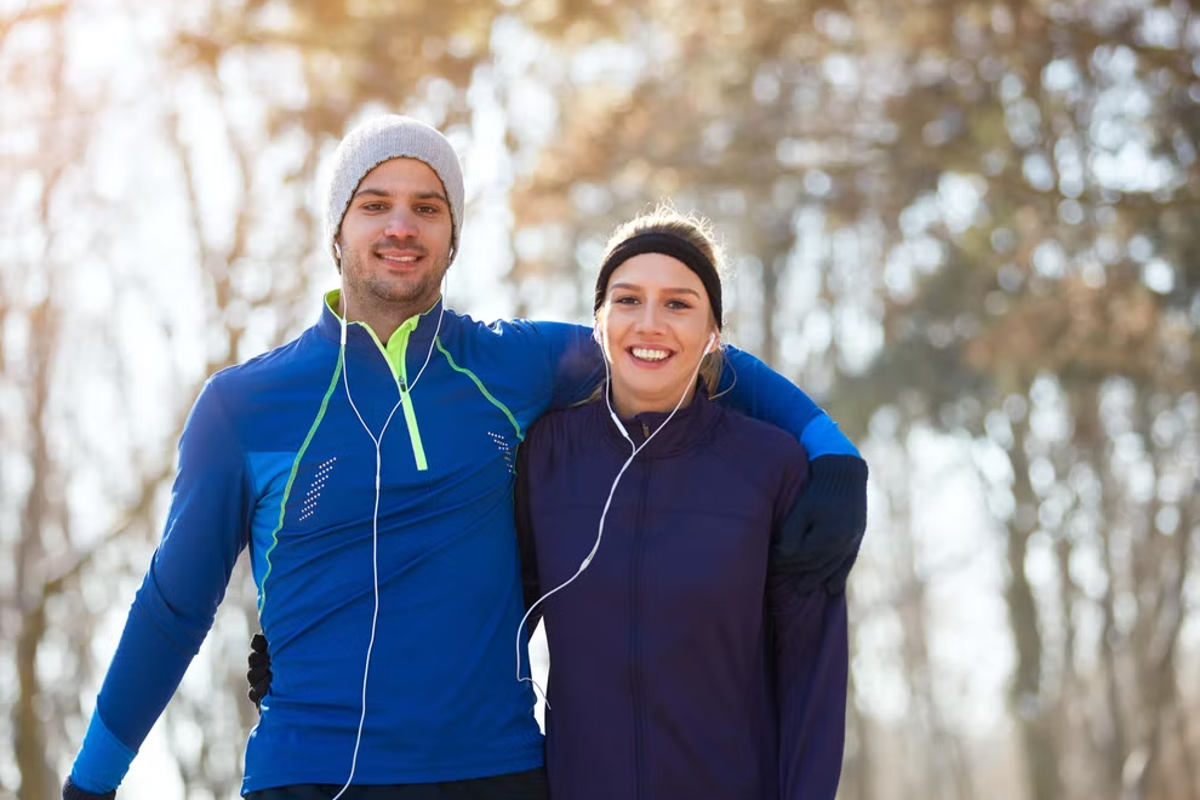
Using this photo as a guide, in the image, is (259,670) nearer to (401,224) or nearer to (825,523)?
(401,224)

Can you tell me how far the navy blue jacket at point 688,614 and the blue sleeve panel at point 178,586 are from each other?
0.83m

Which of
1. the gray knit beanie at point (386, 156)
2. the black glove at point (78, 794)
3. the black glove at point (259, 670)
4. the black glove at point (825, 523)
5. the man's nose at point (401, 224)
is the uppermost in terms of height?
the gray knit beanie at point (386, 156)

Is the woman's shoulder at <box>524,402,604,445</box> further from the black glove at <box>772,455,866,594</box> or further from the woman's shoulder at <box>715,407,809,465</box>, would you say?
the black glove at <box>772,455,866,594</box>

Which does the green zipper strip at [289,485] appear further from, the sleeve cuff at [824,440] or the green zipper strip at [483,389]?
the sleeve cuff at [824,440]

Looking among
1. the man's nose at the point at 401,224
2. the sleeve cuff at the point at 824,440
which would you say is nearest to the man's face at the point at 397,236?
the man's nose at the point at 401,224

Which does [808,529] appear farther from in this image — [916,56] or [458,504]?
[916,56]

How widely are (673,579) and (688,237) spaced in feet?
3.45

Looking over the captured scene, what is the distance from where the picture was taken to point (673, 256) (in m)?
4.73

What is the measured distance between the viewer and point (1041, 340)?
15.9 meters

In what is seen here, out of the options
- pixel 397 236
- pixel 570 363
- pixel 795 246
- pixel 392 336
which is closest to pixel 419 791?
pixel 392 336

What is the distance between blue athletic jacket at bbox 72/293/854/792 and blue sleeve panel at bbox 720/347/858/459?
0.09 ft

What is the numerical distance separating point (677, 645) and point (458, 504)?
0.72 metres

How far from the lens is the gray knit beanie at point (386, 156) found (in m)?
4.73

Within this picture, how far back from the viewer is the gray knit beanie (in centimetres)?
473
